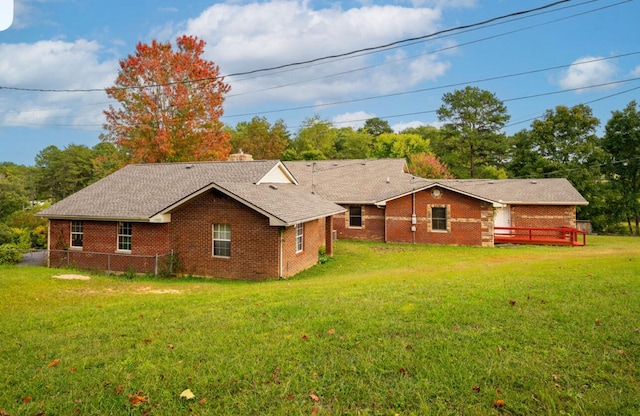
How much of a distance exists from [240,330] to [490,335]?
396cm

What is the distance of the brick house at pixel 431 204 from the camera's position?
24.1 m

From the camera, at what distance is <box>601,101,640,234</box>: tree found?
40188mm

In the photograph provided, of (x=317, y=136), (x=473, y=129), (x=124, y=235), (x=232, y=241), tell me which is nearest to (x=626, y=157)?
(x=473, y=129)

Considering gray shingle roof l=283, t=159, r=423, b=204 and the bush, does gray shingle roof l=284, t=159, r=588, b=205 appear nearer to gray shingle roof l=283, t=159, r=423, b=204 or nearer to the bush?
gray shingle roof l=283, t=159, r=423, b=204

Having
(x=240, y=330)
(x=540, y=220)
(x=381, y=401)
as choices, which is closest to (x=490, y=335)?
(x=381, y=401)

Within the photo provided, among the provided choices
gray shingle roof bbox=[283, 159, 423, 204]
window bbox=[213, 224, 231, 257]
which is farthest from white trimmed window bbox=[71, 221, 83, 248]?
gray shingle roof bbox=[283, 159, 423, 204]

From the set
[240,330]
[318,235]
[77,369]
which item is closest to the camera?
[77,369]

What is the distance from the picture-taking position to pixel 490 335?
5.94m

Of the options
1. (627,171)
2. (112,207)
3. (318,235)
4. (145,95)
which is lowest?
(318,235)

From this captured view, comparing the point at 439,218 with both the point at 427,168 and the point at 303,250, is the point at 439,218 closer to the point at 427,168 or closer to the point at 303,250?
the point at 303,250

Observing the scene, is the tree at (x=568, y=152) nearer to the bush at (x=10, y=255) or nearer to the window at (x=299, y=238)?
the window at (x=299, y=238)

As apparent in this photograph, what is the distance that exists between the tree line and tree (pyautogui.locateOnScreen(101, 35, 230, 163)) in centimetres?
8

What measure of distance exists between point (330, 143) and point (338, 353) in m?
62.2

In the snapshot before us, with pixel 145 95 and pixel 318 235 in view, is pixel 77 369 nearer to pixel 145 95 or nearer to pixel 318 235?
pixel 318 235
